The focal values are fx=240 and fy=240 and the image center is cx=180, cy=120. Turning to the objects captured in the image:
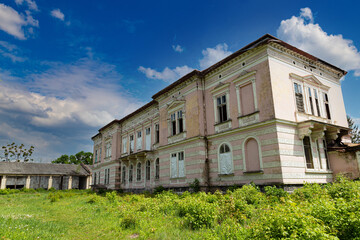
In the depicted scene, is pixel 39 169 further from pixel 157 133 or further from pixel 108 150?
pixel 157 133

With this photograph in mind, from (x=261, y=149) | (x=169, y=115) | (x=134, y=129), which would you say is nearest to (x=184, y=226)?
(x=261, y=149)

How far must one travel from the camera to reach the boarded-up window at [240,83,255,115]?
14.8 m

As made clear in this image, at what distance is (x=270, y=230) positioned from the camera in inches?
161

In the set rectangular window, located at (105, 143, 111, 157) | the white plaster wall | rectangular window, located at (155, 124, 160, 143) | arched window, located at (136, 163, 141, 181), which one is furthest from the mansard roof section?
rectangular window, located at (105, 143, 111, 157)

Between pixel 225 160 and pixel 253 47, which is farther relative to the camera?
pixel 225 160

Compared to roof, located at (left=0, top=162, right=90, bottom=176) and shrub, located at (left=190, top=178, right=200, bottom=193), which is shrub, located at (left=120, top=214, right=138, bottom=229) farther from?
roof, located at (left=0, top=162, right=90, bottom=176)

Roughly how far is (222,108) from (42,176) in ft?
141

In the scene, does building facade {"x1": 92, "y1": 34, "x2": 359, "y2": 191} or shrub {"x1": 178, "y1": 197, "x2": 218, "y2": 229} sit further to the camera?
building facade {"x1": 92, "y1": 34, "x2": 359, "y2": 191}

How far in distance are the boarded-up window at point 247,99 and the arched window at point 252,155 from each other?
183cm

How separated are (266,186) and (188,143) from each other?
23.1ft

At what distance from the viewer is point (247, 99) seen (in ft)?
49.3

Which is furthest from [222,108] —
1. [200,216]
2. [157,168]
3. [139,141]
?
[139,141]

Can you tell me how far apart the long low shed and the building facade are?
3410 cm

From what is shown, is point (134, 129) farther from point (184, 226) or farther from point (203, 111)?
point (184, 226)
